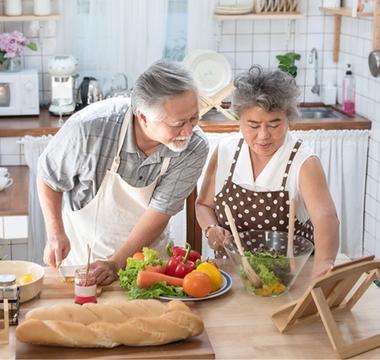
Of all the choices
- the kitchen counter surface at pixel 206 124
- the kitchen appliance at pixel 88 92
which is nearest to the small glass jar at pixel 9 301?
the kitchen counter surface at pixel 206 124

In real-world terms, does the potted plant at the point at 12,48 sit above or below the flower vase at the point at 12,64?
above

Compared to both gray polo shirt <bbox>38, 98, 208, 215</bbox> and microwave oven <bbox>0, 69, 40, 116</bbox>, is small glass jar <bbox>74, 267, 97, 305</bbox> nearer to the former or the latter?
gray polo shirt <bbox>38, 98, 208, 215</bbox>

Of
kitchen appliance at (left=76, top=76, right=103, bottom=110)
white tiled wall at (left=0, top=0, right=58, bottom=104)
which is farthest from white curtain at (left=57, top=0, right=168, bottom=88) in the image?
kitchen appliance at (left=76, top=76, right=103, bottom=110)

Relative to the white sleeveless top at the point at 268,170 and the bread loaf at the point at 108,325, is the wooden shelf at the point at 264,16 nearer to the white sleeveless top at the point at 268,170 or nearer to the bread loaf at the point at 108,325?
the white sleeveless top at the point at 268,170

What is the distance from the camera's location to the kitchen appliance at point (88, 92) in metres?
4.78

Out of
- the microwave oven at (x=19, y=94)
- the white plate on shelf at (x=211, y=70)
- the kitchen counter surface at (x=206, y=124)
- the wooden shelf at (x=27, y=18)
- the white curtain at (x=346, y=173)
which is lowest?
the white curtain at (x=346, y=173)

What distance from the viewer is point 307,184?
274 centimetres

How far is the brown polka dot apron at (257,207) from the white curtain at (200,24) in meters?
2.15

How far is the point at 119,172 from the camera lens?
2.82 m

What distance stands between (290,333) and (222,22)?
317 centimetres

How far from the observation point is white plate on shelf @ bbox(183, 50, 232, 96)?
16.0ft

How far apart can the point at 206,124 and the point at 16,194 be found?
113 cm

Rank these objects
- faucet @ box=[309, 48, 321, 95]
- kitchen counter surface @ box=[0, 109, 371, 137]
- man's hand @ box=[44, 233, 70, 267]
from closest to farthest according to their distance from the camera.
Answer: man's hand @ box=[44, 233, 70, 267] < kitchen counter surface @ box=[0, 109, 371, 137] < faucet @ box=[309, 48, 321, 95]

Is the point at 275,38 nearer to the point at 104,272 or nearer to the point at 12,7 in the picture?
the point at 12,7
